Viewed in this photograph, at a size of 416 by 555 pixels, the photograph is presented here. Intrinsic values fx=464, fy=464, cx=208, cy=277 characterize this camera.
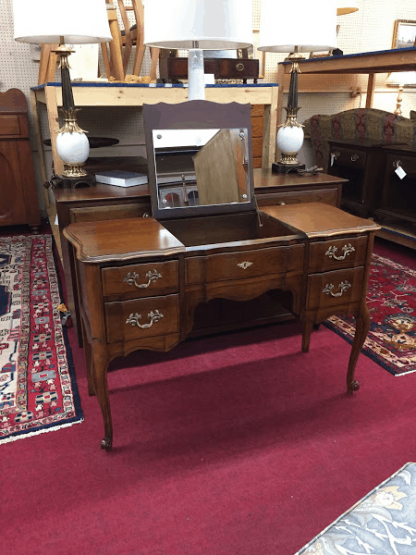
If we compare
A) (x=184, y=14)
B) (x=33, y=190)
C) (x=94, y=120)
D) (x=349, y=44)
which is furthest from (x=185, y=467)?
(x=349, y=44)

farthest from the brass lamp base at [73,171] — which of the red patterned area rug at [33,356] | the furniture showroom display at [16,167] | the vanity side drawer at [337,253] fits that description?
the furniture showroom display at [16,167]

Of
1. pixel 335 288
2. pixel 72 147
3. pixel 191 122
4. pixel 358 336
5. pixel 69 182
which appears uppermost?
pixel 191 122

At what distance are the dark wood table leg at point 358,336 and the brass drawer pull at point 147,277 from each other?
35.4 inches

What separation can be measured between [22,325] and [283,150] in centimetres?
179

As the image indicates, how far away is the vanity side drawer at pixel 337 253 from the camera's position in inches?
69.9

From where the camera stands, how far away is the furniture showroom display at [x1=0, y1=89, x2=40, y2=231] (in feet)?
13.5

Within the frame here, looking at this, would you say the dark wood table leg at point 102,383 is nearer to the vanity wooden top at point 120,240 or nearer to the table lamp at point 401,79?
the vanity wooden top at point 120,240

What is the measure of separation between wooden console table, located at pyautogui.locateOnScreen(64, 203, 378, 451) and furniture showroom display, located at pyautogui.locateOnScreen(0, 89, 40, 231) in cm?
279

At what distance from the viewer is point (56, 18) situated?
1.81 m

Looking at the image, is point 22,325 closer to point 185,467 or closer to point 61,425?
point 61,425

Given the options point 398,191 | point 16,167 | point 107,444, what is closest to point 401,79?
A: point 398,191

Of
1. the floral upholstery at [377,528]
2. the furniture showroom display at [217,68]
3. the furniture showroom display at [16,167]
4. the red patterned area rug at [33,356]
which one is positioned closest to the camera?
the floral upholstery at [377,528]

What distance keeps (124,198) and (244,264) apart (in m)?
0.74

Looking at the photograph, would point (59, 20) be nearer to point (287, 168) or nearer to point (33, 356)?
point (287, 168)
